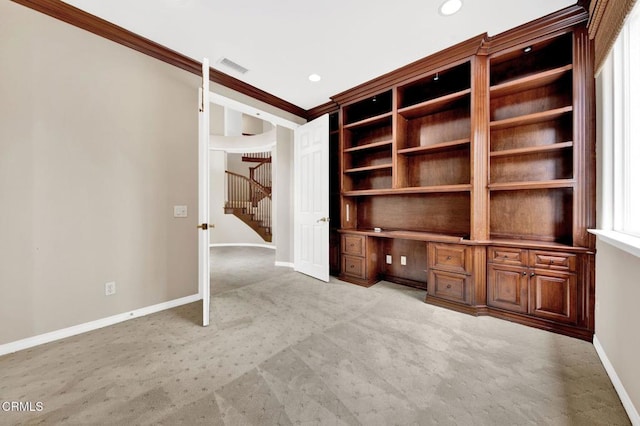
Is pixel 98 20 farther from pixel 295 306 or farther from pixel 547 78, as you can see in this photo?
pixel 547 78

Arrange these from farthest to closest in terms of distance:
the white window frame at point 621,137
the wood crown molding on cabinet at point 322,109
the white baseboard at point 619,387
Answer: the wood crown molding on cabinet at point 322,109 < the white window frame at point 621,137 < the white baseboard at point 619,387

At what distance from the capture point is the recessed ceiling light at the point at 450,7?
6.50 feet

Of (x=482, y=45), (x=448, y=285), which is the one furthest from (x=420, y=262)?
(x=482, y=45)

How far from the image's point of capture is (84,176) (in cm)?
217

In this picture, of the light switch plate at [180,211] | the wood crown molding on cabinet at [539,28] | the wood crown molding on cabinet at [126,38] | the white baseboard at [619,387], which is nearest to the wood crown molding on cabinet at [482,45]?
the wood crown molding on cabinet at [539,28]

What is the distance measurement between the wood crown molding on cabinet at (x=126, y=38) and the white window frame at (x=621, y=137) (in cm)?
353

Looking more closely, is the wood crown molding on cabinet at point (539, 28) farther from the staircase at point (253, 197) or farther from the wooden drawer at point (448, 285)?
the staircase at point (253, 197)

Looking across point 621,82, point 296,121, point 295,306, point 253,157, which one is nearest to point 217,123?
point 253,157

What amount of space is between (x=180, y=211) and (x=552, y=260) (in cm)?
380

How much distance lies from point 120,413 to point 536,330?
3.18 m

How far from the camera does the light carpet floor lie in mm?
1294

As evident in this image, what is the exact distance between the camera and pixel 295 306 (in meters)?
2.71

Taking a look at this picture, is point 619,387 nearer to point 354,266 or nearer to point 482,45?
point 354,266

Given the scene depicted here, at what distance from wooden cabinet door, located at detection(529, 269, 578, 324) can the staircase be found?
593 cm
